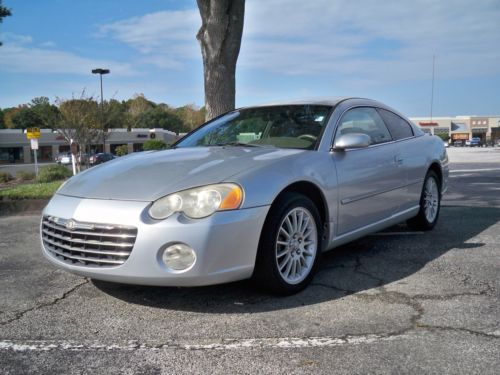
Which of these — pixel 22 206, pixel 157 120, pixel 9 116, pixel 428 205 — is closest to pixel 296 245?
pixel 428 205

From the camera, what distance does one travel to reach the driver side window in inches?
174

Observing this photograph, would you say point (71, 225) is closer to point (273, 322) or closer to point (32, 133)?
point (273, 322)

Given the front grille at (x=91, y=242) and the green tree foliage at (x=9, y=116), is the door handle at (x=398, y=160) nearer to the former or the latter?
the front grille at (x=91, y=242)

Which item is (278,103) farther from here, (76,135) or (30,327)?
(76,135)

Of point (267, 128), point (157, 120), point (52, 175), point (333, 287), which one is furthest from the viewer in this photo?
point (157, 120)

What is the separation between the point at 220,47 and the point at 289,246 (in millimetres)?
5221

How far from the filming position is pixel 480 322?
3025mm

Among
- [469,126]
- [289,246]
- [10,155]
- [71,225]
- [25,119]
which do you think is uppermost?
[25,119]

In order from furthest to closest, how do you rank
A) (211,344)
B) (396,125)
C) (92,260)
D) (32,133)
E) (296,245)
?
(32,133) → (396,125) → (296,245) → (92,260) → (211,344)

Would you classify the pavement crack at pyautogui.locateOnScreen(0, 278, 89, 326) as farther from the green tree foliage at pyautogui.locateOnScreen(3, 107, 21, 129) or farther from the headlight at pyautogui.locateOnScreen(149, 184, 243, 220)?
the green tree foliage at pyautogui.locateOnScreen(3, 107, 21, 129)

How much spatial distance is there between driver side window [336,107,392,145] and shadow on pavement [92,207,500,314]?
1.07m

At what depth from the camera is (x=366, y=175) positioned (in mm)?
4266

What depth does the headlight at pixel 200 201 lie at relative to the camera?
10.1ft

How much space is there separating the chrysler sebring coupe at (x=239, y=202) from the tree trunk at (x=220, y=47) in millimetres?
3445
